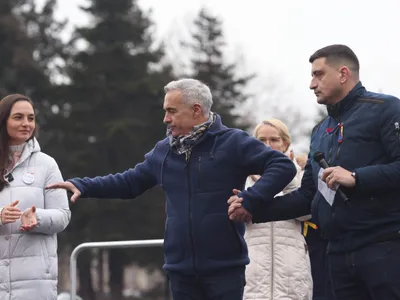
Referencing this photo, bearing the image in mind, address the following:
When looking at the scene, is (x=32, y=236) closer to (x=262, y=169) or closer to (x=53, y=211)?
(x=53, y=211)

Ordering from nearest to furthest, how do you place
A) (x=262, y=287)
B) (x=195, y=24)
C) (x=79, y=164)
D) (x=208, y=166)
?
(x=208, y=166), (x=262, y=287), (x=79, y=164), (x=195, y=24)

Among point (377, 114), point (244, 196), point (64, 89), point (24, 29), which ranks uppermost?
point (24, 29)

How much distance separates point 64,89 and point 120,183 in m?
35.0

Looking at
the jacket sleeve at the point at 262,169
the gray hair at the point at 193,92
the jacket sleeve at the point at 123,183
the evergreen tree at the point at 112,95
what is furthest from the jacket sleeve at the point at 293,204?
the evergreen tree at the point at 112,95

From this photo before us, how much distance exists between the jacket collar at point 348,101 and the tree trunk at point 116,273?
29735 millimetres

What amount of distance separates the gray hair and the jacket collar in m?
0.87

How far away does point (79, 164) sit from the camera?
129 feet

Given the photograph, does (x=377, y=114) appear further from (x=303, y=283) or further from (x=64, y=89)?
(x=64, y=89)

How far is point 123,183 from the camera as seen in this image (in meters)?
5.99

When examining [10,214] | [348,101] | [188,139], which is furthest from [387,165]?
[10,214]

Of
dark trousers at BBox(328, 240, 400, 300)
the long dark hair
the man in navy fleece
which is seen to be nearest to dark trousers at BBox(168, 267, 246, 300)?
the man in navy fleece

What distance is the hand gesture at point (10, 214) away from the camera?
231 inches

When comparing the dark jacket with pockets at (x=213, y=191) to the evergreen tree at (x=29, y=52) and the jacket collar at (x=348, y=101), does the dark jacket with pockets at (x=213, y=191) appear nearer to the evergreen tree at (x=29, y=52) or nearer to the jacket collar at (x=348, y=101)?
the jacket collar at (x=348, y=101)

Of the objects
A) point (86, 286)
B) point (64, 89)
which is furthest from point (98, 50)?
point (86, 286)
